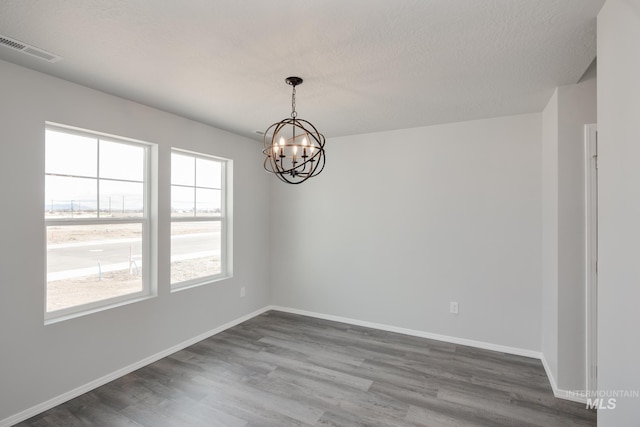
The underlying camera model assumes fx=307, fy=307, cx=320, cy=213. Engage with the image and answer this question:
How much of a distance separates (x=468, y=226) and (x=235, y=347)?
9.89 ft

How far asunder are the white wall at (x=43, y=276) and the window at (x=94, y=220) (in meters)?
0.15

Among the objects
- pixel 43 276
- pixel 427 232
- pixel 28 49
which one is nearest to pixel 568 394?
pixel 427 232

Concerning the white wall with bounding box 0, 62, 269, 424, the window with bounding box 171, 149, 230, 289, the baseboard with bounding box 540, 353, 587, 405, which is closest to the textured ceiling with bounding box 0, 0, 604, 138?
the white wall with bounding box 0, 62, 269, 424

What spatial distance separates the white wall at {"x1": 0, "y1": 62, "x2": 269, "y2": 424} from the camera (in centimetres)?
220

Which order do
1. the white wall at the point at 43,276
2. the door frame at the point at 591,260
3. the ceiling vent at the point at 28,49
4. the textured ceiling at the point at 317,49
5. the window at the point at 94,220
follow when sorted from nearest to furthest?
the textured ceiling at the point at 317,49
the ceiling vent at the point at 28,49
the white wall at the point at 43,276
the door frame at the point at 591,260
the window at the point at 94,220

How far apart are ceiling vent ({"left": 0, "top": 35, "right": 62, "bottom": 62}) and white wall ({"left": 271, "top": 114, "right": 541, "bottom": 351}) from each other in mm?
3036

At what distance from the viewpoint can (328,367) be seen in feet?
9.96

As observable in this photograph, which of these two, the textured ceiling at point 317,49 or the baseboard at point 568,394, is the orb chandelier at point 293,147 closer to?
the textured ceiling at point 317,49

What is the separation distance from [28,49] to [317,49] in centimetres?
189

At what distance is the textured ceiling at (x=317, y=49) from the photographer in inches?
64.2

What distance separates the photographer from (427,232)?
12.4ft
